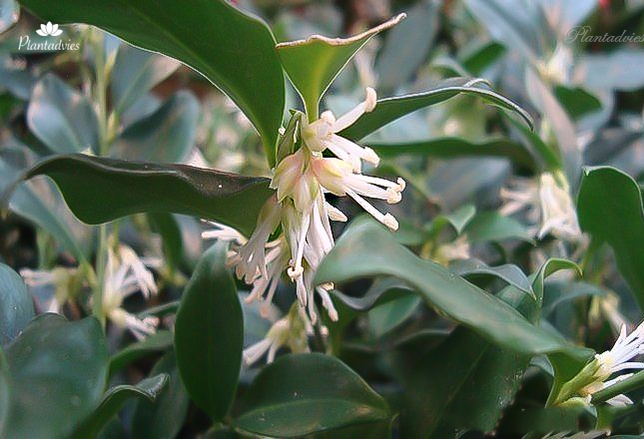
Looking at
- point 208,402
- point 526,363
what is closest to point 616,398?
point 526,363

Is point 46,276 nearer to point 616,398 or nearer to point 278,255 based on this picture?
point 278,255

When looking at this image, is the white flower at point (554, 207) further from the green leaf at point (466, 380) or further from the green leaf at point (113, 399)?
the green leaf at point (113, 399)

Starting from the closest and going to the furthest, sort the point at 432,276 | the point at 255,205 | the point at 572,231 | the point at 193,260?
Answer: the point at 432,276
the point at 255,205
the point at 572,231
the point at 193,260

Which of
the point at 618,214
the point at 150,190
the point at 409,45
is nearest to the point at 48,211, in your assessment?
the point at 150,190

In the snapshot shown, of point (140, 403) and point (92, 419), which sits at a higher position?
point (92, 419)

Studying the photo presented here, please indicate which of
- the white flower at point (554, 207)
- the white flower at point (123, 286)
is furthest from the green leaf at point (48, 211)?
the white flower at point (554, 207)

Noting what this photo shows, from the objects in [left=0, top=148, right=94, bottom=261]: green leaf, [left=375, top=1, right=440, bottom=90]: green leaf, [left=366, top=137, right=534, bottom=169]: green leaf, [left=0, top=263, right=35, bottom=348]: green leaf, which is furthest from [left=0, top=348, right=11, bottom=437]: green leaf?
[left=375, top=1, right=440, bottom=90]: green leaf
